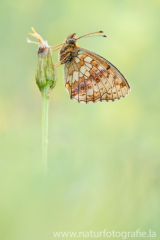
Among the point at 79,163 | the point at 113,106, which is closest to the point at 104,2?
the point at 113,106

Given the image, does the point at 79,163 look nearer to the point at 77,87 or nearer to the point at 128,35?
the point at 77,87

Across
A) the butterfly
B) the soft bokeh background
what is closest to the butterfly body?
the butterfly

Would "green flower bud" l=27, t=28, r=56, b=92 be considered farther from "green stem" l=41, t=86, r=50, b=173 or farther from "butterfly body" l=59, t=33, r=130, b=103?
"butterfly body" l=59, t=33, r=130, b=103

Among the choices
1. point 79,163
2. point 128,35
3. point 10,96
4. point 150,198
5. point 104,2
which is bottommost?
point 150,198

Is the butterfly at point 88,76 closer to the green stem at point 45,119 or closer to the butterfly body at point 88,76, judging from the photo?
the butterfly body at point 88,76

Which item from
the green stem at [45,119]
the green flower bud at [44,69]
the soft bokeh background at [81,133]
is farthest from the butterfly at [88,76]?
the green stem at [45,119]

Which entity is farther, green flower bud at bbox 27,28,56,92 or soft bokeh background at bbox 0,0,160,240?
green flower bud at bbox 27,28,56,92
